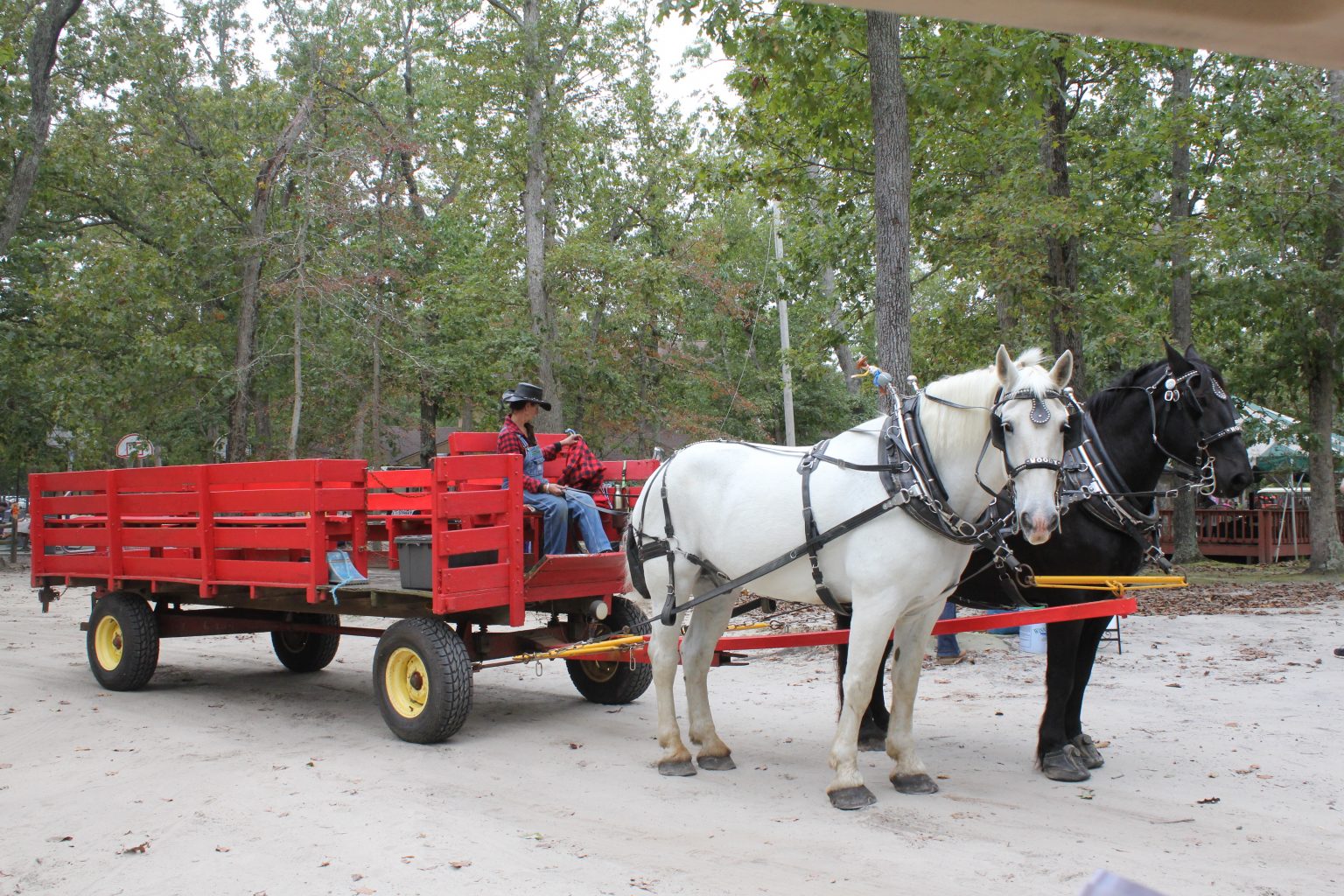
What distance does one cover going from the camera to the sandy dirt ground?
4352mm

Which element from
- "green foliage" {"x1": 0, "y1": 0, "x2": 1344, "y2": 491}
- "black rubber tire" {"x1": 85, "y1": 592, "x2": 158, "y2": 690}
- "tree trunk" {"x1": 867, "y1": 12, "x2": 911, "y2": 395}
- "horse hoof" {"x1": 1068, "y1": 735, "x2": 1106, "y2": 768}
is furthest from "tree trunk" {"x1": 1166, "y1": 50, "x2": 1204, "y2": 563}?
"black rubber tire" {"x1": 85, "y1": 592, "x2": 158, "y2": 690}

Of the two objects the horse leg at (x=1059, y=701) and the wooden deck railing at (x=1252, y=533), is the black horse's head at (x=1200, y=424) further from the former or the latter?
the wooden deck railing at (x=1252, y=533)

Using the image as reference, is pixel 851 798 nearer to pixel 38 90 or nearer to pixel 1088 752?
pixel 1088 752

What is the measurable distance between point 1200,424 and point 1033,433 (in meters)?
1.47

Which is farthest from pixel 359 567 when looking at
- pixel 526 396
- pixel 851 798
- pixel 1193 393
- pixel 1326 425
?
pixel 1326 425

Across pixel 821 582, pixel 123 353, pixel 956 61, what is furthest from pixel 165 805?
pixel 123 353

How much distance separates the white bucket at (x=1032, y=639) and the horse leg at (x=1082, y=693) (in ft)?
11.7

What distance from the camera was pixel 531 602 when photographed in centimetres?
723

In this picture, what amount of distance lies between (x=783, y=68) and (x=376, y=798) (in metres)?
7.96

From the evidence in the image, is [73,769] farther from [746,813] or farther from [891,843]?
[891,843]

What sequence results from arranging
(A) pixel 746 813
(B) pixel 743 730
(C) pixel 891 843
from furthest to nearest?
1. (B) pixel 743 730
2. (A) pixel 746 813
3. (C) pixel 891 843

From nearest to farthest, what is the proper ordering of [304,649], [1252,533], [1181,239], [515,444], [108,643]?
[515,444], [108,643], [304,649], [1181,239], [1252,533]

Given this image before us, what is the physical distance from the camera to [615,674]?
8.06 meters

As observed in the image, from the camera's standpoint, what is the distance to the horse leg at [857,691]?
17.0 ft
